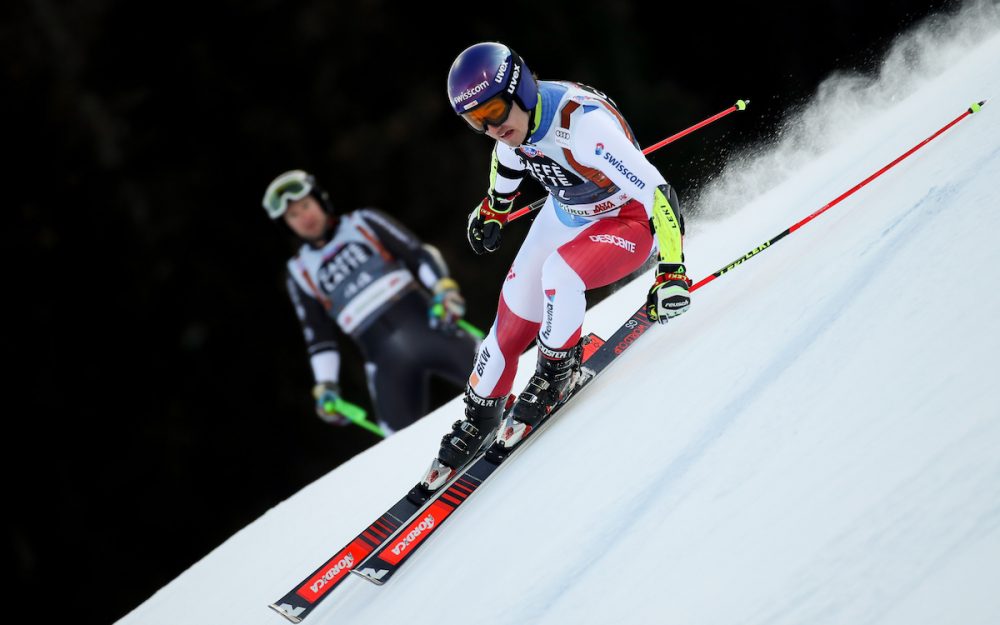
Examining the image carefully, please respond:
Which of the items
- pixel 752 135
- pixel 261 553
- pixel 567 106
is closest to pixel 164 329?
pixel 261 553

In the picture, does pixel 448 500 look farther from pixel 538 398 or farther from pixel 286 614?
pixel 286 614

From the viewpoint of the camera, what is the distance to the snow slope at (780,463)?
1.42 metres

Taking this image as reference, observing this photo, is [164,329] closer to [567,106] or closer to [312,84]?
[312,84]

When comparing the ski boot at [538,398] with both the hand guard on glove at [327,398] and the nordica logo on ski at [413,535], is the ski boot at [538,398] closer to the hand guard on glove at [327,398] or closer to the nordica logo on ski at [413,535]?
the nordica logo on ski at [413,535]

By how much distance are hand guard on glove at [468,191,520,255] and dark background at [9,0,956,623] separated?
5.41 meters

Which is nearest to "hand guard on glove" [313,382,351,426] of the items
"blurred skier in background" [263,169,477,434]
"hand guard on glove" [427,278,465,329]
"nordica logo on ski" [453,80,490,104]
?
"blurred skier in background" [263,169,477,434]

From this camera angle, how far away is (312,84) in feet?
29.5

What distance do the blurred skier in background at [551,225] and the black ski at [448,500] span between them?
0.05 m

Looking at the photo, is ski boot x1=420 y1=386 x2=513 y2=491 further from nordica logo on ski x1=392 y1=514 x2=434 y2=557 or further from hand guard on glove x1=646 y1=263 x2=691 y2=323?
hand guard on glove x1=646 y1=263 x2=691 y2=323

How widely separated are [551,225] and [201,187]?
6.76 m

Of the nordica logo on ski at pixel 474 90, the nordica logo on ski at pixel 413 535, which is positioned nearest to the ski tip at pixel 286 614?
the nordica logo on ski at pixel 413 535

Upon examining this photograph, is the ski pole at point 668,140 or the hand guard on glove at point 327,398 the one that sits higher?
the ski pole at point 668,140

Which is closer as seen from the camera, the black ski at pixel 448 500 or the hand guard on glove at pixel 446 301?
the black ski at pixel 448 500

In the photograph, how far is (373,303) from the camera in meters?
5.04
